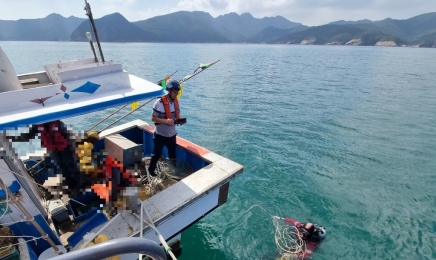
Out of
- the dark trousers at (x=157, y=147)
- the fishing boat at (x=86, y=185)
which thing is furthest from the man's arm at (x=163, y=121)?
the fishing boat at (x=86, y=185)

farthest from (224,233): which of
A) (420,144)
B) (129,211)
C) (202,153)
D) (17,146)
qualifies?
(420,144)

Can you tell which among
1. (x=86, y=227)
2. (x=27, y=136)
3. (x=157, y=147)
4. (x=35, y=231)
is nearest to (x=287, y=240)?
(x=157, y=147)

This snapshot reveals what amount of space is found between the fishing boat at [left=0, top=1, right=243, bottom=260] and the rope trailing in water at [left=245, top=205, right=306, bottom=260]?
1757 mm

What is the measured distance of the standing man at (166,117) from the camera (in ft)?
15.5

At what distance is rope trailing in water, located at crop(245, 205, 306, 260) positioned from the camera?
201 inches

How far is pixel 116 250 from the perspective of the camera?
4.46 ft

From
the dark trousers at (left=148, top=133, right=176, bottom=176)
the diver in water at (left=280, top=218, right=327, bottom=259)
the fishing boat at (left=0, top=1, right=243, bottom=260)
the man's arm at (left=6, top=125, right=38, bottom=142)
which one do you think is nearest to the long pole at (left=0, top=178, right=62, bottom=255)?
the fishing boat at (left=0, top=1, right=243, bottom=260)

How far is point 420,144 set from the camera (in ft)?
35.3

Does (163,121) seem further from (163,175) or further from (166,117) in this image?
(163,175)

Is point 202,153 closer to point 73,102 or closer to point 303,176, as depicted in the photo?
point 73,102

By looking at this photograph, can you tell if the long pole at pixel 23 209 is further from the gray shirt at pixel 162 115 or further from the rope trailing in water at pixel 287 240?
the rope trailing in water at pixel 287 240

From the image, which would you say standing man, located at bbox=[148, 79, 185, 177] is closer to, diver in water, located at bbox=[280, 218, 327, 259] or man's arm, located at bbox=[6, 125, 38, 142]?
man's arm, located at bbox=[6, 125, 38, 142]

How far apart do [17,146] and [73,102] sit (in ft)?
3.36

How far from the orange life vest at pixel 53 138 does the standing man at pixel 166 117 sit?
1.60 m
